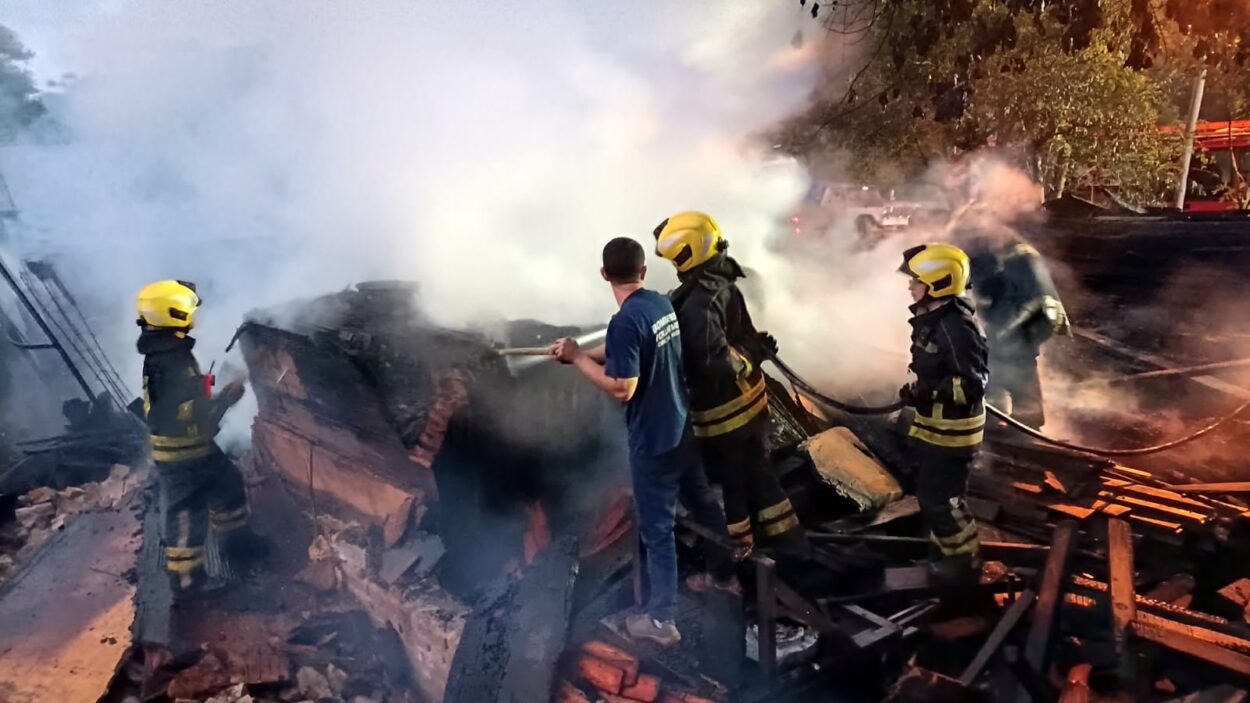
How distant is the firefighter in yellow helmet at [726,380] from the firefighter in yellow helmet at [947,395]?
2.53 ft

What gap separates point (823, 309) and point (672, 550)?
5265 mm

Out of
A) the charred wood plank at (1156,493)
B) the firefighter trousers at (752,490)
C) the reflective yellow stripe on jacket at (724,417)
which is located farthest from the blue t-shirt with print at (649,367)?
the charred wood plank at (1156,493)

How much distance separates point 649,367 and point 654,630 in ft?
4.30

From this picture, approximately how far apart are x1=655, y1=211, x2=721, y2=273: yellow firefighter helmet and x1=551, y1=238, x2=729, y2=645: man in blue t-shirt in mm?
375

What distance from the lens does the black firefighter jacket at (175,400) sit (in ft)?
15.2

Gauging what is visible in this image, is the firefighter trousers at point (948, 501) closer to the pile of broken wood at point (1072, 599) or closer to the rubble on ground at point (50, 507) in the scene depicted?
the pile of broken wood at point (1072, 599)

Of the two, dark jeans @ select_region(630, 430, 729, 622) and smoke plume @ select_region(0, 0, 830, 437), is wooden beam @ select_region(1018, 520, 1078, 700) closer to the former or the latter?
dark jeans @ select_region(630, 430, 729, 622)

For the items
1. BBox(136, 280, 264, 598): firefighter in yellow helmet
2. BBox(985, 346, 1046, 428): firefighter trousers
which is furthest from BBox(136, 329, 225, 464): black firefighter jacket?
BBox(985, 346, 1046, 428): firefighter trousers

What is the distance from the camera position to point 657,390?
3.36 metres

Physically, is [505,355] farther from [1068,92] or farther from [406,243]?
[1068,92]

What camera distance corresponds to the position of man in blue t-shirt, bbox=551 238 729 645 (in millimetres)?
3242

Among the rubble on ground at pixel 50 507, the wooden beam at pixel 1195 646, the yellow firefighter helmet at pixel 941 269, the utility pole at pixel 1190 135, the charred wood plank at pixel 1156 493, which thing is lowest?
the rubble on ground at pixel 50 507

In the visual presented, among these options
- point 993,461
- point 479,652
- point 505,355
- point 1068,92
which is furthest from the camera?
point 1068,92

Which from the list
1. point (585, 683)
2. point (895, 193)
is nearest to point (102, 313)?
point (585, 683)
